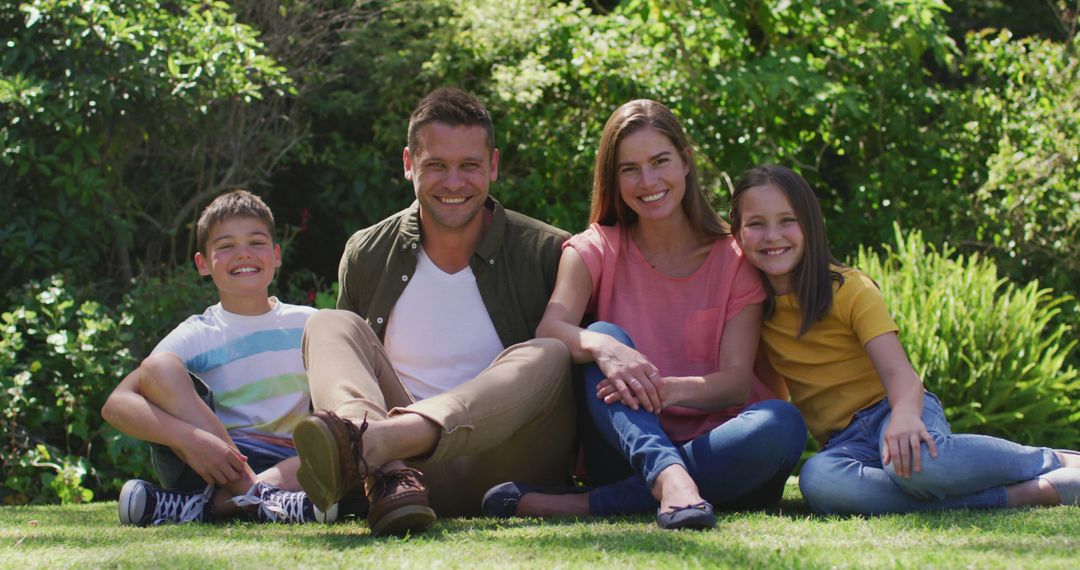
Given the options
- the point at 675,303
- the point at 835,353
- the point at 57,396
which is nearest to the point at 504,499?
the point at 675,303

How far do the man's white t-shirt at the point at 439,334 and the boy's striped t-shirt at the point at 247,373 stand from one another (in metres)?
0.30

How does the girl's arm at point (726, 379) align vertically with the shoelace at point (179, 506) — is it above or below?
above

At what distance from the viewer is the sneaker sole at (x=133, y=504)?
3.26m

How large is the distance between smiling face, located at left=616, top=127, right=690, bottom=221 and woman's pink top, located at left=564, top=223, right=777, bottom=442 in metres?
0.17

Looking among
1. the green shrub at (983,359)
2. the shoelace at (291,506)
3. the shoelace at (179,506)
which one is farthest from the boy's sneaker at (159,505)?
the green shrub at (983,359)

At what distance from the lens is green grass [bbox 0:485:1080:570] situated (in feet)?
7.77

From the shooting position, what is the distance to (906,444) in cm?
298

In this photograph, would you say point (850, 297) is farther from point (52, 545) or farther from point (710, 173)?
point (710, 173)

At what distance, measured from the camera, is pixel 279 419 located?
366cm

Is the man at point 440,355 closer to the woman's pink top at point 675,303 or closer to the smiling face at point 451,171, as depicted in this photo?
the smiling face at point 451,171

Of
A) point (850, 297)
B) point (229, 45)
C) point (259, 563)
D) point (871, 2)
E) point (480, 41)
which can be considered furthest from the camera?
point (480, 41)

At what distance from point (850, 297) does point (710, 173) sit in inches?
132

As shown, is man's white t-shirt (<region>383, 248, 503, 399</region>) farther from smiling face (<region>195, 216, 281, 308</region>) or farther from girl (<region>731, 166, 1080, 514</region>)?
girl (<region>731, 166, 1080, 514</region>)

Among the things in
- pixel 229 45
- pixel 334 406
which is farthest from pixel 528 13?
pixel 334 406
